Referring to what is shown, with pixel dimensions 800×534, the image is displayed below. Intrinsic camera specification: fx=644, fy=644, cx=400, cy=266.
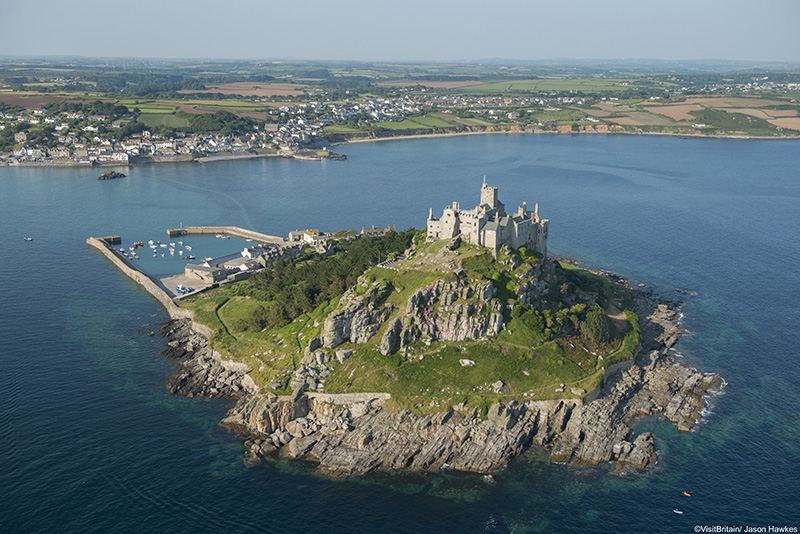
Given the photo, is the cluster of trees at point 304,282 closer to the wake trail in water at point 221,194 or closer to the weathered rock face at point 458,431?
the weathered rock face at point 458,431

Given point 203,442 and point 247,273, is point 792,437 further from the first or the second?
point 247,273

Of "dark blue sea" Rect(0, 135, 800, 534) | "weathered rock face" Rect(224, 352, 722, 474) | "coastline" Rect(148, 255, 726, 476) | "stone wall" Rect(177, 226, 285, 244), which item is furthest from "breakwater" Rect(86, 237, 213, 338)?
"weathered rock face" Rect(224, 352, 722, 474)

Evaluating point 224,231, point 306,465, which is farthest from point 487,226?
point 224,231

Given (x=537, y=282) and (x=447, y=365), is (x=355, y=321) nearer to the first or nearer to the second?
(x=447, y=365)

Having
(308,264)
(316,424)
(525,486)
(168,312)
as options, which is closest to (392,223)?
(308,264)

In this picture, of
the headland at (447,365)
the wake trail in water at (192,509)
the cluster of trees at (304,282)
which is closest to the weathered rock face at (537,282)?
the headland at (447,365)

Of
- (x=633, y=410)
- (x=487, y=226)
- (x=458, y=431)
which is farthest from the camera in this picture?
(x=487, y=226)
